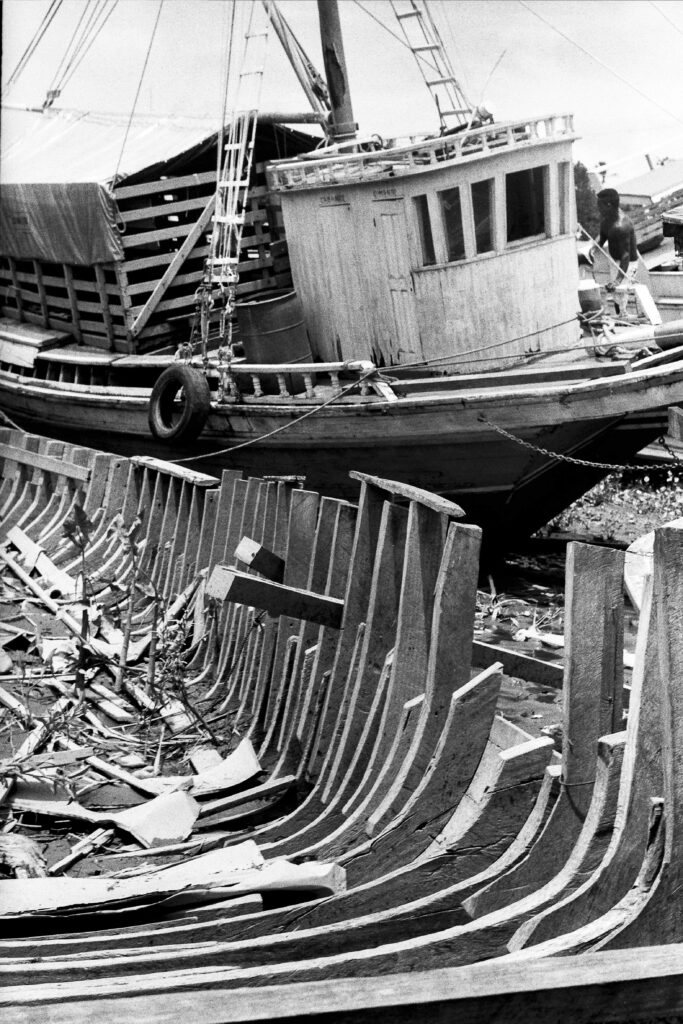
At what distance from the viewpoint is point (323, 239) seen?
11.9 meters

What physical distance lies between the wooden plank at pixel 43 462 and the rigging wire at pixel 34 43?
27.1ft

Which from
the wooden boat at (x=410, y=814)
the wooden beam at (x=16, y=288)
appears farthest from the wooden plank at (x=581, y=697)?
the wooden beam at (x=16, y=288)

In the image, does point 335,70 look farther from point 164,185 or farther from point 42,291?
point 42,291

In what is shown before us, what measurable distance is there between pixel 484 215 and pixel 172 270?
3.89 meters

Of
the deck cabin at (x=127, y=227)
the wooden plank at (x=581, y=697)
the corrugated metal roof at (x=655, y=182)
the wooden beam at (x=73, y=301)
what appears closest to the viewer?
the wooden plank at (x=581, y=697)

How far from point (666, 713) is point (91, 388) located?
1169 cm

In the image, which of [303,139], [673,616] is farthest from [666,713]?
[303,139]

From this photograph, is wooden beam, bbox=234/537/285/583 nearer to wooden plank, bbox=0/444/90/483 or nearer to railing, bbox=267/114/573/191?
wooden plank, bbox=0/444/90/483

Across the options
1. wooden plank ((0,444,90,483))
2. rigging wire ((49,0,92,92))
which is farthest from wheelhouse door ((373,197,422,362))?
rigging wire ((49,0,92,92))

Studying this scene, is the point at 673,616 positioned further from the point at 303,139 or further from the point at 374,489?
the point at 303,139

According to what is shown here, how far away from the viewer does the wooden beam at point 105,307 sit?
13.5 meters

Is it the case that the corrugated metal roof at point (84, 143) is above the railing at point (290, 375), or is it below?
→ above

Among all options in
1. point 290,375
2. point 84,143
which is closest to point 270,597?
point 290,375

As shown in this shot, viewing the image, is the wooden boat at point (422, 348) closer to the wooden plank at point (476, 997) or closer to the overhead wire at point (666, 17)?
the overhead wire at point (666, 17)
